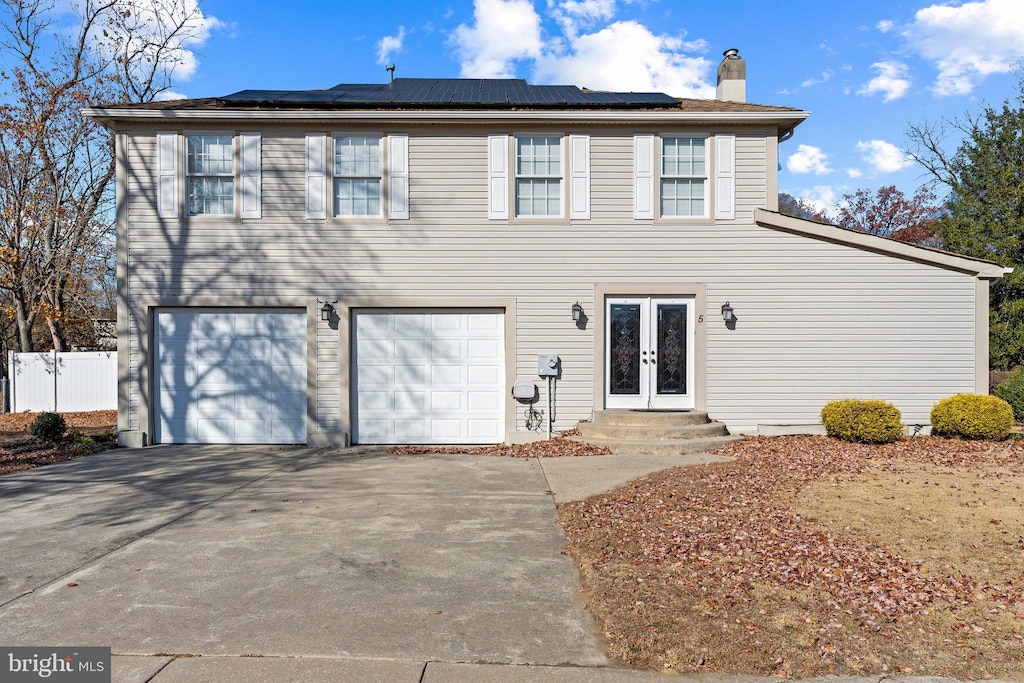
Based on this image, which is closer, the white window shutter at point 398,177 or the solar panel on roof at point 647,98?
the white window shutter at point 398,177

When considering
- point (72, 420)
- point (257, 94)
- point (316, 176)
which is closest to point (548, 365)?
point (316, 176)

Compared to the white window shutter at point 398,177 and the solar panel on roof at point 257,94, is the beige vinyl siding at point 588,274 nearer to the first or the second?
the white window shutter at point 398,177

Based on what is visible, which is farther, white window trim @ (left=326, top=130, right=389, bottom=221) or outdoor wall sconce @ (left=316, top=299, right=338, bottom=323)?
white window trim @ (left=326, top=130, right=389, bottom=221)

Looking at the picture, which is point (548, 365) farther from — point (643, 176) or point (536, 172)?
point (643, 176)

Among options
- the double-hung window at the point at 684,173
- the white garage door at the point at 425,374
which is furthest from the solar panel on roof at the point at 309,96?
the double-hung window at the point at 684,173

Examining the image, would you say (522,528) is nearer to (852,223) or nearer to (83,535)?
(83,535)

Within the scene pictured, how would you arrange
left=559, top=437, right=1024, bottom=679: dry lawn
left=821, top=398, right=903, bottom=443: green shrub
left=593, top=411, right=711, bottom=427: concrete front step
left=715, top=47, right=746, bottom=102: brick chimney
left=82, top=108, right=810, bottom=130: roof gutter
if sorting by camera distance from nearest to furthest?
left=559, top=437, right=1024, bottom=679: dry lawn
left=821, top=398, right=903, bottom=443: green shrub
left=593, top=411, right=711, bottom=427: concrete front step
left=82, top=108, right=810, bottom=130: roof gutter
left=715, top=47, right=746, bottom=102: brick chimney

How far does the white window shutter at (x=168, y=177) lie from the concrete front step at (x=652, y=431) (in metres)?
7.84

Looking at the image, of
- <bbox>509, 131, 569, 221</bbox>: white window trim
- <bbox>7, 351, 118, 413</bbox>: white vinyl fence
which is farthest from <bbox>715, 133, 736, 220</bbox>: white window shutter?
<bbox>7, 351, 118, 413</bbox>: white vinyl fence

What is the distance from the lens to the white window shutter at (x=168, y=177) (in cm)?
1048

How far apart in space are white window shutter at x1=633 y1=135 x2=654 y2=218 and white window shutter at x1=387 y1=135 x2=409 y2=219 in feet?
12.7

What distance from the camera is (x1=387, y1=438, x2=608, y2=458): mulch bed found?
31.0 feet

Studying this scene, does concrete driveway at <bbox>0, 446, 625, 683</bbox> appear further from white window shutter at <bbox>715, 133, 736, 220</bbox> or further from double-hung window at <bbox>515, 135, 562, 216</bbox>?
white window shutter at <bbox>715, 133, 736, 220</bbox>

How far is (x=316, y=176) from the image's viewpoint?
10.5 m
